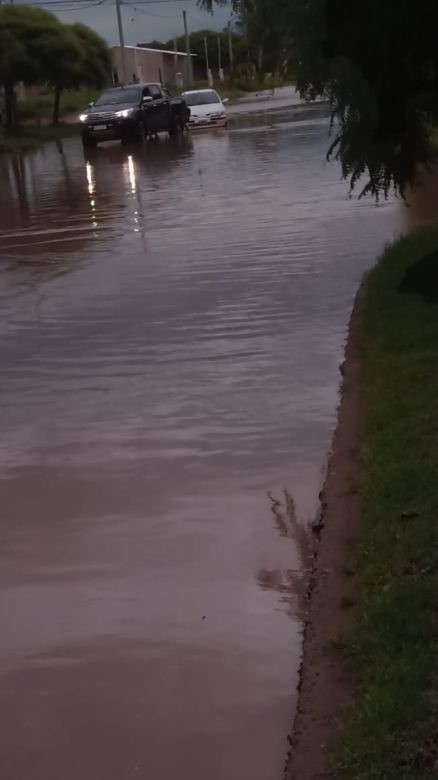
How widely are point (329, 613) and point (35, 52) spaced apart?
45.5 meters

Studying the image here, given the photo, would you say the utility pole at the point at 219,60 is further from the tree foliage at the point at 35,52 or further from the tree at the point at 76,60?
the tree foliage at the point at 35,52

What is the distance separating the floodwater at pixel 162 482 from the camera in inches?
165

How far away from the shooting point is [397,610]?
14.3 ft

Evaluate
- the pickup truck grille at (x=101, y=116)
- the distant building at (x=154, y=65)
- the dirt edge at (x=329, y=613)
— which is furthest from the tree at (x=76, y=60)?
the dirt edge at (x=329, y=613)

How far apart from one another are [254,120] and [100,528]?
125 feet

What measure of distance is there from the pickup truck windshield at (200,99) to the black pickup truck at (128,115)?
374 cm

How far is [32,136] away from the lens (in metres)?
43.8

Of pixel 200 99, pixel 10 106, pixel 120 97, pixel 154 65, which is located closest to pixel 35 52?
pixel 10 106

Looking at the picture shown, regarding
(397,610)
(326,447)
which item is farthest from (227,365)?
(397,610)

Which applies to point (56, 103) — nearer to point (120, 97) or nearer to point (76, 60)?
point (76, 60)

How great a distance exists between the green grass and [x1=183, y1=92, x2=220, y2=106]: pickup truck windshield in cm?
546

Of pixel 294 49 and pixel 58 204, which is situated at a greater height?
pixel 294 49

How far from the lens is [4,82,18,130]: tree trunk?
45906 millimetres

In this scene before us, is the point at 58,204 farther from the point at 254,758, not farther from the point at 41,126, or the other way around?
the point at 41,126
